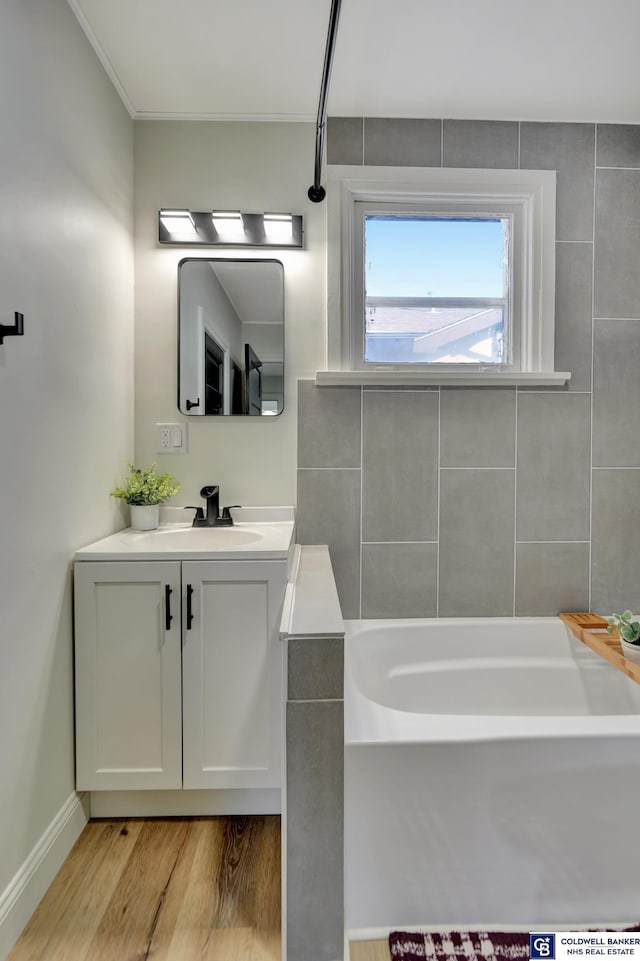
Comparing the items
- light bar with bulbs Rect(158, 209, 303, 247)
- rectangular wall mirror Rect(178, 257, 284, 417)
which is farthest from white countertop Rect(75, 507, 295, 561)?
light bar with bulbs Rect(158, 209, 303, 247)

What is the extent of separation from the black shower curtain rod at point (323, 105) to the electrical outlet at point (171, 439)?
107 centimetres

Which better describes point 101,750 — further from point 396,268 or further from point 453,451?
point 396,268

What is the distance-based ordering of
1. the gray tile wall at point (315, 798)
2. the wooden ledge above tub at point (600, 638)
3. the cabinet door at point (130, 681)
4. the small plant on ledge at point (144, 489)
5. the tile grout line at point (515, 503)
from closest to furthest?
the gray tile wall at point (315, 798) < the cabinet door at point (130, 681) < the wooden ledge above tub at point (600, 638) < the small plant on ledge at point (144, 489) < the tile grout line at point (515, 503)

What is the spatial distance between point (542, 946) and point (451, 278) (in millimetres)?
2162

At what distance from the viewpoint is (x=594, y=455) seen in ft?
7.25

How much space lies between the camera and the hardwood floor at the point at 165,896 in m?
1.28

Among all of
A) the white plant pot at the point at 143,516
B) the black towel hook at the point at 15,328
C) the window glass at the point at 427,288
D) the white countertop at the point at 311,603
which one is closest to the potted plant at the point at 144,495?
the white plant pot at the point at 143,516

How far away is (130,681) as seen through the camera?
164 centimetres

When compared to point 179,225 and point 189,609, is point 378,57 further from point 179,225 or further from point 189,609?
point 189,609

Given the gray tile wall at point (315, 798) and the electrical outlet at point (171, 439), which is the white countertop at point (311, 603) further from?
the electrical outlet at point (171, 439)

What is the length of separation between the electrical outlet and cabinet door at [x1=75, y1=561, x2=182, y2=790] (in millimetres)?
643

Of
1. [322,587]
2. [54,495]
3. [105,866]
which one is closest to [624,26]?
[322,587]

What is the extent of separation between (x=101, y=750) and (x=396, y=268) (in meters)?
2.07

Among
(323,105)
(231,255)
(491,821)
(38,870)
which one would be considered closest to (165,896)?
(38,870)
